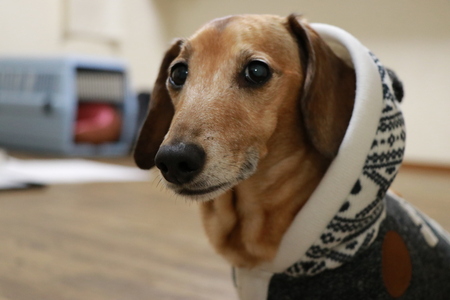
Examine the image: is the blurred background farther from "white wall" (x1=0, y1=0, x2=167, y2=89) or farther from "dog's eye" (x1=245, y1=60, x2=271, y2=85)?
"dog's eye" (x1=245, y1=60, x2=271, y2=85)

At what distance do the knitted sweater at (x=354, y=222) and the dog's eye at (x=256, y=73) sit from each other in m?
0.19

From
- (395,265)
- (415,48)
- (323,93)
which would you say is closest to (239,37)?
(323,93)

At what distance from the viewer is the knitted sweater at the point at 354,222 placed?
937mm

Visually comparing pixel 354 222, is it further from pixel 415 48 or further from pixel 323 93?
pixel 415 48

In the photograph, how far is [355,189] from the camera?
937 millimetres

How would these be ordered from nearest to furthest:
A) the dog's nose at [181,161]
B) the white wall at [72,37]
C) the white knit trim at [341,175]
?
the dog's nose at [181,161]
the white knit trim at [341,175]
the white wall at [72,37]

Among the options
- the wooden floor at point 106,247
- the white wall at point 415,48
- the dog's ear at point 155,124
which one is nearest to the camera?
the dog's ear at point 155,124

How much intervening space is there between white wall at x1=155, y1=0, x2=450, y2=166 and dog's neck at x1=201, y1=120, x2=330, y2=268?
323 cm

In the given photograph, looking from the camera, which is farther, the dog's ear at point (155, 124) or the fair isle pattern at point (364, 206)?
the dog's ear at point (155, 124)

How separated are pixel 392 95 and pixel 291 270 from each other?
0.41 m

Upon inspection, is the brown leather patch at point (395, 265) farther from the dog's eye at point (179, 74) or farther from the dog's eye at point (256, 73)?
the dog's eye at point (179, 74)

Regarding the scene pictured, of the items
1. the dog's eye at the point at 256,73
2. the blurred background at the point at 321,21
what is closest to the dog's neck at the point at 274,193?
the dog's eye at the point at 256,73

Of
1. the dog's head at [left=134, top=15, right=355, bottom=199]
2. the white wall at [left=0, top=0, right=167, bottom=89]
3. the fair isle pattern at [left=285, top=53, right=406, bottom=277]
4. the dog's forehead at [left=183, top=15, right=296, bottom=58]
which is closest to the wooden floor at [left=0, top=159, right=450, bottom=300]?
the fair isle pattern at [left=285, top=53, right=406, bottom=277]

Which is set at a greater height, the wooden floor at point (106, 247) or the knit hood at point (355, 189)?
the knit hood at point (355, 189)
